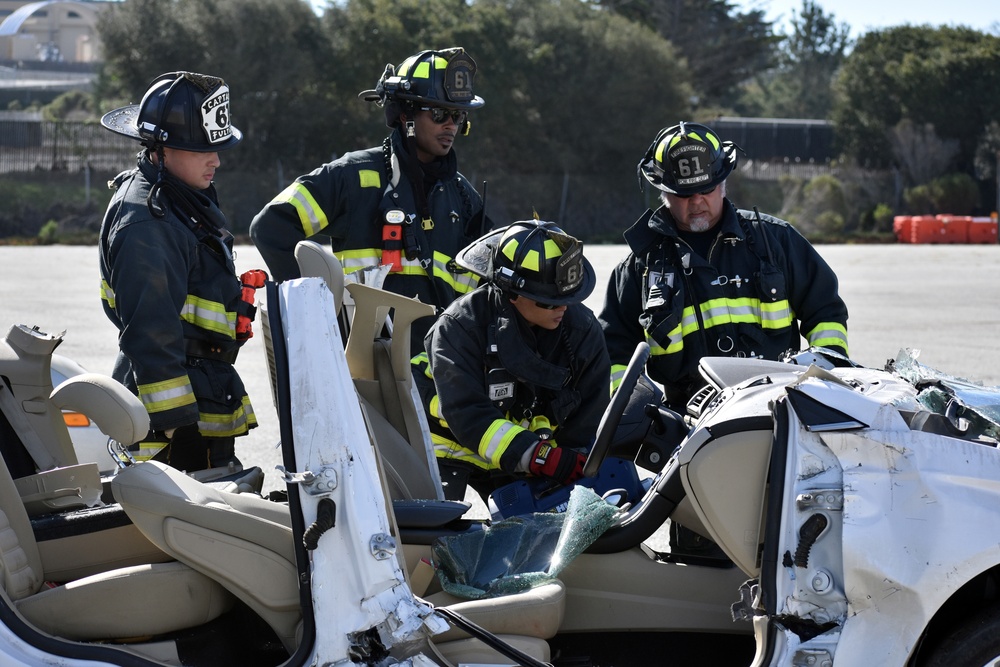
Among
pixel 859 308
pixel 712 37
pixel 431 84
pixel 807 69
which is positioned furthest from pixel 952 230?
pixel 807 69

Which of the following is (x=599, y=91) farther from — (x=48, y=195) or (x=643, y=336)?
(x=643, y=336)

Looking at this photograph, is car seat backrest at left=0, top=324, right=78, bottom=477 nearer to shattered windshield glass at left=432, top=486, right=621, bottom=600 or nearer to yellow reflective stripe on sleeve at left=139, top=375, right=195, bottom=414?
yellow reflective stripe on sleeve at left=139, top=375, right=195, bottom=414

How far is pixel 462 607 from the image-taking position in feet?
9.57

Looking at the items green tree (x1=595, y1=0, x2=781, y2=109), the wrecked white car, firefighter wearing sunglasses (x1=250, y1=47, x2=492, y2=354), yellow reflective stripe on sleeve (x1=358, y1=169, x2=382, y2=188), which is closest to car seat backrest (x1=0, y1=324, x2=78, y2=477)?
the wrecked white car

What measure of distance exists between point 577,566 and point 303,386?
95 centimetres

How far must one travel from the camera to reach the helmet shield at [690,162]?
177 inches

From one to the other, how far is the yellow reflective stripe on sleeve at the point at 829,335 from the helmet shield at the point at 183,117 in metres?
2.41

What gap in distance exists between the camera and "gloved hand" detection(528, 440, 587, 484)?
3691 millimetres

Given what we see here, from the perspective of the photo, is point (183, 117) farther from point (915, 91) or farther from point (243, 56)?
point (915, 91)

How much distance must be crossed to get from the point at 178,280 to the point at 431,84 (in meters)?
1.64

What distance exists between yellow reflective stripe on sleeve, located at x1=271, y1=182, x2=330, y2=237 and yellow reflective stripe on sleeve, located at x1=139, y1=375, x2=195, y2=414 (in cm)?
132

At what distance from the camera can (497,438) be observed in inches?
150

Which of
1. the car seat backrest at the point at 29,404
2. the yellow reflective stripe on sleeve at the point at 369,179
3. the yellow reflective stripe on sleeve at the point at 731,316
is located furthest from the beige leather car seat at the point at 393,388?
the yellow reflective stripe on sleeve at the point at 369,179

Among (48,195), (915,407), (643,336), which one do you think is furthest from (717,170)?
(48,195)
